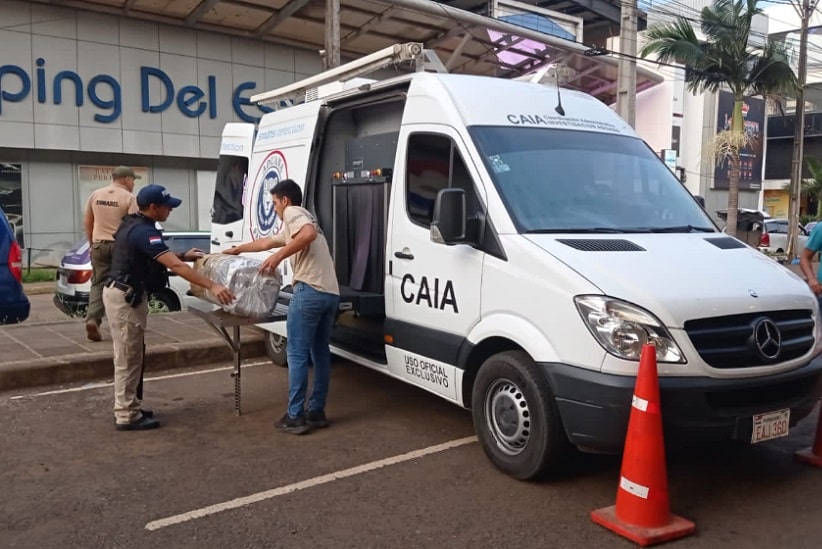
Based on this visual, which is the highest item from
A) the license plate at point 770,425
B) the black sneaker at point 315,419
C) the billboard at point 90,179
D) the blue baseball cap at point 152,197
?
the billboard at point 90,179

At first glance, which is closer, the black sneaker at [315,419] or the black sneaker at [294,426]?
the black sneaker at [294,426]

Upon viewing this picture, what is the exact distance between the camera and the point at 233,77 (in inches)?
894

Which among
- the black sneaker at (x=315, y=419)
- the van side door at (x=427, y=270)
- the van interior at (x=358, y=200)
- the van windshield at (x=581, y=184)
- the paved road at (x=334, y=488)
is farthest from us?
the van interior at (x=358, y=200)

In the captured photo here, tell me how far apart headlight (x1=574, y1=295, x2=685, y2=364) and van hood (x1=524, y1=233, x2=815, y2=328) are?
0.05 metres

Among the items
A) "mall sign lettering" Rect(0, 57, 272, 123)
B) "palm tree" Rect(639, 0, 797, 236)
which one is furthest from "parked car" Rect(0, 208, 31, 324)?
"palm tree" Rect(639, 0, 797, 236)

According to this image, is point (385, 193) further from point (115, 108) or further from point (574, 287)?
point (115, 108)

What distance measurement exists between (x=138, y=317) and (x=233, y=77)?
60.2ft

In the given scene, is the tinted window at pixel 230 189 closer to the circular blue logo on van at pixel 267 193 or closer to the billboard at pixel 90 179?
the circular blue logo on van at pixel 267 193

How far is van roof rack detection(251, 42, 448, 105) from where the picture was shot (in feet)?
19.7

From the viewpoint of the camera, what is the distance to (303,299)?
18.2 feet

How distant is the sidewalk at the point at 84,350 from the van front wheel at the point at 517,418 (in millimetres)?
3975

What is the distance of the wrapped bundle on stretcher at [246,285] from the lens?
5.64 metres

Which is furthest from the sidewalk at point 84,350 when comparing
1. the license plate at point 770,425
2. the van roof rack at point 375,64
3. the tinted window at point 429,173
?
the license plate at point 770,425

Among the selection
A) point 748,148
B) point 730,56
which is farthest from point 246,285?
point 748,148
